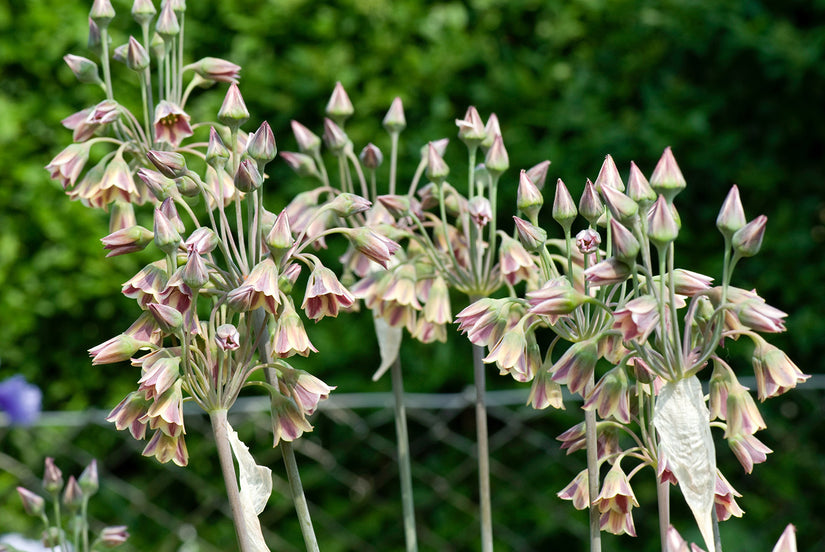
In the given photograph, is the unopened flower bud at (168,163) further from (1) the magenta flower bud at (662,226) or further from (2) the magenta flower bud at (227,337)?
(1) the magenta flower bud at (662,226)

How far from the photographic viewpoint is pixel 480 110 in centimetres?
317

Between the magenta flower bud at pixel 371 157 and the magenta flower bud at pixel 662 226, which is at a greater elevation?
the magenta flower bud at pixel 662 226

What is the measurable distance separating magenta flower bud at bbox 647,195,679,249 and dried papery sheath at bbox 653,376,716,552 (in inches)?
5.2

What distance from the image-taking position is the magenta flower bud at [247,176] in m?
0.98

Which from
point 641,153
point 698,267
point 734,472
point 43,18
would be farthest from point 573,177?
point 43,18

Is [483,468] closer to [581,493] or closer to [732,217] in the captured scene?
[581,493]

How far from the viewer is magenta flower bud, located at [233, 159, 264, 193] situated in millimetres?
984

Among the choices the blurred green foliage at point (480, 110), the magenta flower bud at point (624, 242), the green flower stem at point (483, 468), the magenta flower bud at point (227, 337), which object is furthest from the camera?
the blurred green foliage at point (480, 110)

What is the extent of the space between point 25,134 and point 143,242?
100 inches

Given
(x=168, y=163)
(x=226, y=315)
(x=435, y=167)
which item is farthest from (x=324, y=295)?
(x=435, y=167)

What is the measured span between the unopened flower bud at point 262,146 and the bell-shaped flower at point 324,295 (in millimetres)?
128

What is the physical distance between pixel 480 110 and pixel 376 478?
49.5 inches

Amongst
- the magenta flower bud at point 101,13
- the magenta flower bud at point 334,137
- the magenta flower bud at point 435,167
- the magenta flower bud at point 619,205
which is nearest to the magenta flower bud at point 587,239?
the magenta flower bud at point 619,205

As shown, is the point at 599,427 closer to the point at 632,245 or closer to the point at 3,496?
the point at 632,245
